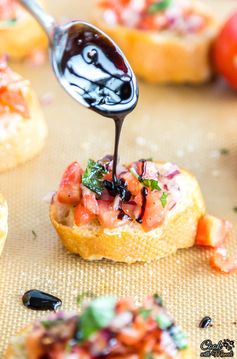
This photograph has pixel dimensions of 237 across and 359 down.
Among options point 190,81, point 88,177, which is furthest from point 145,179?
point 190,81

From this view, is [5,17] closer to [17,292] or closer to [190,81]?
[190,81]

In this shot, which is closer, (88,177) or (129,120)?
(88,177)

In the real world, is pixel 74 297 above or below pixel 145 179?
below

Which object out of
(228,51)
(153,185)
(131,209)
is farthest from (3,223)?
(228,51)

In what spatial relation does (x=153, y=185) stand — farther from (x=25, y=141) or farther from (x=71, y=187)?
(x=25, y=141)

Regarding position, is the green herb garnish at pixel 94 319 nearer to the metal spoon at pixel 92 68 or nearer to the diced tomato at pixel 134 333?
the diced tomato at pixel 134 333

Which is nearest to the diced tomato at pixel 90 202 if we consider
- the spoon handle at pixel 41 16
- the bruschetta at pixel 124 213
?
the bruschetta at pixel 124 213

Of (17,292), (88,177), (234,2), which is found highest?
(234,2)

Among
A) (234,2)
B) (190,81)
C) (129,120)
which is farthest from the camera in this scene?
(234,2)
